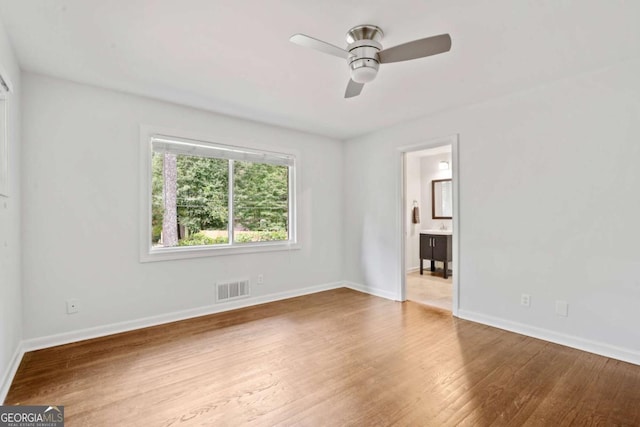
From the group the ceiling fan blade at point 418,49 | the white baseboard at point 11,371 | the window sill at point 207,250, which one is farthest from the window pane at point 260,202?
the ceiling fan blade at point 418,49

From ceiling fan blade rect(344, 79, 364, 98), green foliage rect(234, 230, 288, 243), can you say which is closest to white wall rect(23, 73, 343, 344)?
green foliage rect(234, 230, 288, 243)

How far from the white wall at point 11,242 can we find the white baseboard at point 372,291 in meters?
3.91

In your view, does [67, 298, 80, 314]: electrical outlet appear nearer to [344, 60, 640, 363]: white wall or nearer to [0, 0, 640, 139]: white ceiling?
[0, 0, 640, 139]: white ceiling

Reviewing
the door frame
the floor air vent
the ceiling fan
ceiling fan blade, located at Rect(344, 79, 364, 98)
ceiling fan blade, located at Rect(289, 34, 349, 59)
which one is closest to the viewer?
ceiling fan blade, located at Rect(289, 34, 349, 59)

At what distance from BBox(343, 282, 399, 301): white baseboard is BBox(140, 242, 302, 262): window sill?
1.15 m

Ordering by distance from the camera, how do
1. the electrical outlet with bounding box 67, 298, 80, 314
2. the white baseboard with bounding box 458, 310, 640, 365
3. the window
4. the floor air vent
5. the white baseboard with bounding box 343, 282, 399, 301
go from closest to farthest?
1. the white baseboard with bounding box 458, 310, 640, 365
2. the electrical outlet with bounding box 67, 298, 80, 314
3. the window
4. the floor air vent
5. the white baseboard with bounding box 343, 282, 399, 301

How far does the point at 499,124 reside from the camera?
3.34 m

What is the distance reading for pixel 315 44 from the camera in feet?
6.33

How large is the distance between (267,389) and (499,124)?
3.36 metres

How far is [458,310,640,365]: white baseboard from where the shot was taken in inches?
102

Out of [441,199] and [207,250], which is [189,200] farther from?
[441,199]

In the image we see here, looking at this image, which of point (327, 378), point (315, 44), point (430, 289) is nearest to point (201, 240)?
point (327, 378)

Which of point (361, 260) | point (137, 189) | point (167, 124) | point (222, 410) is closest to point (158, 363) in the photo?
point (222, 410)

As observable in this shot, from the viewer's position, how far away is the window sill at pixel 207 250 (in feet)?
11.2
